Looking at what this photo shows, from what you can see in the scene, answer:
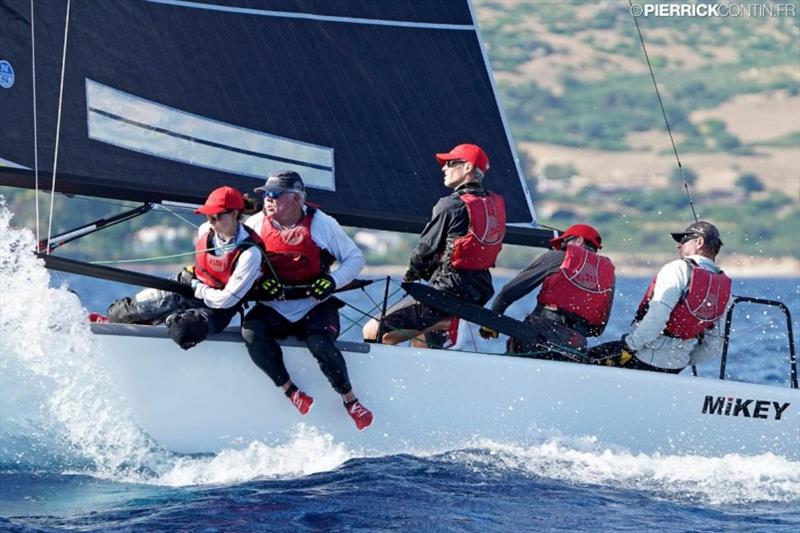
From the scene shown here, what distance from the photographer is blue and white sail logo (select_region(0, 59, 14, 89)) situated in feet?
18.3

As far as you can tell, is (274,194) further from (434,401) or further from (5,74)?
(5,74)

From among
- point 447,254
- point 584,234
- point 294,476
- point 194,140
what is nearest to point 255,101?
point 194,140

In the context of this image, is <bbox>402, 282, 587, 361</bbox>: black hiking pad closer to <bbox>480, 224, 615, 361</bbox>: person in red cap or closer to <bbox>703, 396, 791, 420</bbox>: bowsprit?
<bbox>480, 224, 615, 361</bbox>: person in red cap

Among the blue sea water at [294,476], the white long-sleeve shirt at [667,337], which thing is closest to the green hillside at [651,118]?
the white long-sleeve shirt at [667,337]

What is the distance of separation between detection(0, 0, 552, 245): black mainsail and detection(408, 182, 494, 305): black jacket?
405 mm

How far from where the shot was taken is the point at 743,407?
18.1 feet

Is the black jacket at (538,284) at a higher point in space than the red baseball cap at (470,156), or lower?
lower

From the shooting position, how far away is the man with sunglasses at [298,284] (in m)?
5.19

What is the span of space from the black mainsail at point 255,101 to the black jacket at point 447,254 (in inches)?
16.0

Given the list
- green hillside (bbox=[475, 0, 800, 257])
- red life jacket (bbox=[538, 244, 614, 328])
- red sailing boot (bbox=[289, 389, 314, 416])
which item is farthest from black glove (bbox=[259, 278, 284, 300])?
green hillside (bbox=[475, 0, 800, 257])

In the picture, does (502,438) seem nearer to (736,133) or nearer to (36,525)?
(36,525)

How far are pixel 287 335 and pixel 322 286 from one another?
315mm

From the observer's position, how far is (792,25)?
6128cm

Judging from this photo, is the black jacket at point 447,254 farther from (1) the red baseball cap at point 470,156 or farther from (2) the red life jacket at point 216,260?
(2) the red life jacket at point 216,260
